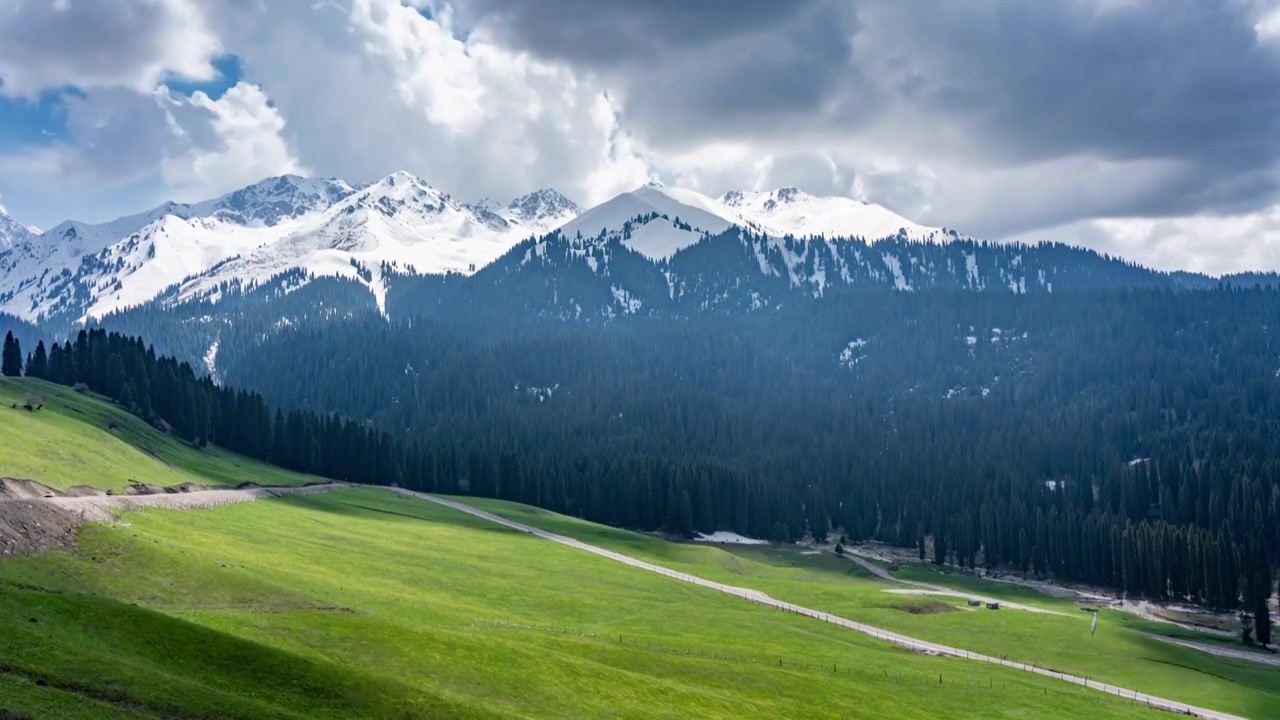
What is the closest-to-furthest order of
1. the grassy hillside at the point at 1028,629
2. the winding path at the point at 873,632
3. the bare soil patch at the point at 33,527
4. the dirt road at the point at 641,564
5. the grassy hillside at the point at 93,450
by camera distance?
the bare soil patch at the point at 33,527, the dirt road at the point at 641,564, the winding path at the point at 873,632, the grassy hillside at the point at 1028,629, the grassy hillside at the point at 93,450

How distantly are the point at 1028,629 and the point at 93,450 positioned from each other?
365ft

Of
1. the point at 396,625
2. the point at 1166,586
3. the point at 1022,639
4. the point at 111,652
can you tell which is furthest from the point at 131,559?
the point at 1166,586

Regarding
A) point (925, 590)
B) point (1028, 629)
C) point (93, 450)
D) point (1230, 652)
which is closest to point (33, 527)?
point (93, 450)

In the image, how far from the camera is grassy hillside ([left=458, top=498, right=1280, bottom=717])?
316 feet

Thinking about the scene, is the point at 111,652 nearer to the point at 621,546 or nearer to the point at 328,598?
the point at 328,598

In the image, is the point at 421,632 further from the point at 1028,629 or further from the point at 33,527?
the point at 1028,629

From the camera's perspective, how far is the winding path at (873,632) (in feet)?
287

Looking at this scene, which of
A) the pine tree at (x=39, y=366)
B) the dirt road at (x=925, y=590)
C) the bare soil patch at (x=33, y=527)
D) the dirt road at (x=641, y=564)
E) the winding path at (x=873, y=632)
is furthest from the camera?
the pine tree at (x=39, y=366)

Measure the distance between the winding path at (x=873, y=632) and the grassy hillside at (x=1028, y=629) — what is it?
8.32 feet

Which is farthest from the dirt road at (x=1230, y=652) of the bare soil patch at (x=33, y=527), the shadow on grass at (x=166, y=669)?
the bare soil patch at (x=33, y=527)

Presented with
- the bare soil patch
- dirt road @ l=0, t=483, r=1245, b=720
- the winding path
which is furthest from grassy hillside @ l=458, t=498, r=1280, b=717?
the bare soil patch

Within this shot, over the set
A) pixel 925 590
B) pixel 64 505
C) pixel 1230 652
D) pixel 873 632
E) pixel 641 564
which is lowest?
pixel 1230 652

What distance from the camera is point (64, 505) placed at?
239 ft

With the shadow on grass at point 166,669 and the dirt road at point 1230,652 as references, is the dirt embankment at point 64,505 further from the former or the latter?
the dirt road at point 1230,652
